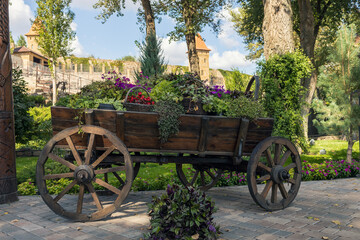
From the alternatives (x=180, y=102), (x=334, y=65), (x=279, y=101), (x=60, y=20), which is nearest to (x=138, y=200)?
(x=180, y=102)

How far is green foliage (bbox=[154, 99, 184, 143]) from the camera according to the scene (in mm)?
4105

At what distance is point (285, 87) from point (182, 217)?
547 centimetres

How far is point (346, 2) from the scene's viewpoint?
16672 mm

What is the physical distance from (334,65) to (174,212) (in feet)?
30.5

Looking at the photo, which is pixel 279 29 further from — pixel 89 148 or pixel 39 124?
pixel 39 124

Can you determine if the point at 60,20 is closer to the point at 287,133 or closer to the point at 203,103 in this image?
the point at 287,133

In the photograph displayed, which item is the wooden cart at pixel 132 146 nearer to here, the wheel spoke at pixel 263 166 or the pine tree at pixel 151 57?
the wheel spoke at pixel 263 166

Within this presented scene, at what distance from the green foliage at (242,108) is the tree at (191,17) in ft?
33.9

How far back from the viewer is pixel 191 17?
17.0 meters

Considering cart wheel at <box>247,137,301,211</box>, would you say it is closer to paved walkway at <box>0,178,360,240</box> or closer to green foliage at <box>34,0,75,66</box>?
paved walkway at <box>0,178,360,240</box>

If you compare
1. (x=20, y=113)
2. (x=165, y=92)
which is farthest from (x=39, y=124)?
(x=165, y=92)

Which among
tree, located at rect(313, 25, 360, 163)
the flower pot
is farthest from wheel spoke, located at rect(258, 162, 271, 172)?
tree, located at rect(313, 25, 360, 163)

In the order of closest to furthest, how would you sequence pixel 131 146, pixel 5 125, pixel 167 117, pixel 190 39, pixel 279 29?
pixel 167 117, pixel 131 146, pixel 5 125, pixel 279 29, pixel 190 39

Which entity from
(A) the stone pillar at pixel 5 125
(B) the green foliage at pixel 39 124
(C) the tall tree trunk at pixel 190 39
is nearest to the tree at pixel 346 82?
(C) the tall tree trunk at pixel 190 39
